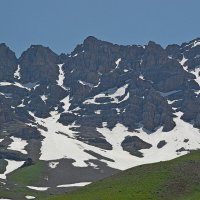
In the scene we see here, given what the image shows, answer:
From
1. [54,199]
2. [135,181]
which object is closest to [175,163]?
[135,181]

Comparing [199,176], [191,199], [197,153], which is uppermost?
[197,153]

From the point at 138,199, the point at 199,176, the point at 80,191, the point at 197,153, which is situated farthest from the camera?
the point at 197,153

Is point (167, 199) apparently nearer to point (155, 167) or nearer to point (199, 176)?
point (199, 176)

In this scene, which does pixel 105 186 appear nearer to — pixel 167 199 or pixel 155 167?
pixel 155 167

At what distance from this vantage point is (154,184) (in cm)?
8069

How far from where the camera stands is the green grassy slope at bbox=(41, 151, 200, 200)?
75.8 metres

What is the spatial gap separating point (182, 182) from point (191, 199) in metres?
7.77

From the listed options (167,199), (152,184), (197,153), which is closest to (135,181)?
(152,184)

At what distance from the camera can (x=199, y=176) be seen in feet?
273

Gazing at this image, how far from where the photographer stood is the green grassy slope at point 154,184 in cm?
7580

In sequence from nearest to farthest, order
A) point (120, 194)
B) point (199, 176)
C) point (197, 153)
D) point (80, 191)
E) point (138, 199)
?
point (138, 199), point (120, 194), point (199, 176), point (80, 191), point (197, 153)

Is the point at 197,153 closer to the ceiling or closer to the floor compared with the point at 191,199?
closer to the ceiling

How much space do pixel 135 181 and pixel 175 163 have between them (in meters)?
10.0

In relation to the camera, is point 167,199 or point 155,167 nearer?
point 167,199
